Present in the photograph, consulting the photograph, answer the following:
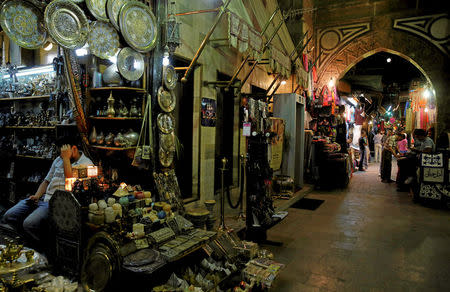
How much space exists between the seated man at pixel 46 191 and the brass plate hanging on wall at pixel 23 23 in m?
1.26

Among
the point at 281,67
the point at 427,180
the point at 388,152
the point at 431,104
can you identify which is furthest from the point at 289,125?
the point at 431,104

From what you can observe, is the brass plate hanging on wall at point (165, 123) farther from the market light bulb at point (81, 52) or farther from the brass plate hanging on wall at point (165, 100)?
the market light bulb at point (81, 52)

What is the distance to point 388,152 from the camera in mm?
10359

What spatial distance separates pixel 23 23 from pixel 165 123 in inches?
80.9

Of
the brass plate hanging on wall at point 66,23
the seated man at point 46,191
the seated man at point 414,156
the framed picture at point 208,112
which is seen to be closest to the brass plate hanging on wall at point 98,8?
the brass plate hanging on wall at point 66,23

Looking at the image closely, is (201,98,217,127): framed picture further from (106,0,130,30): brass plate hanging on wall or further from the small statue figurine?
(106,0,130,30): brass plate hanging on wall

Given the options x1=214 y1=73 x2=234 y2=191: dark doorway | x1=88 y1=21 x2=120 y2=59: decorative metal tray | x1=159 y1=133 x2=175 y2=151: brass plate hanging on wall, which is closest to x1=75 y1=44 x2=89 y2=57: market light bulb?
x1=88 y1=21 x2=120 y2=59: decorative metal tray

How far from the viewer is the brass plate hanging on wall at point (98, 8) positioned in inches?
142

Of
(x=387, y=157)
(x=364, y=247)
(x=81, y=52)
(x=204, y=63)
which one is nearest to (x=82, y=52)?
(x=81, y=52)

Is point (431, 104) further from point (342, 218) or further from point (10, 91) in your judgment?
point (10, 91)

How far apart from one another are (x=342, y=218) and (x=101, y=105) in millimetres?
5101

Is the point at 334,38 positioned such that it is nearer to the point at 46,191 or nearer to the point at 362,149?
the point at 362,149

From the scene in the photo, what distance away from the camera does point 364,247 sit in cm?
464

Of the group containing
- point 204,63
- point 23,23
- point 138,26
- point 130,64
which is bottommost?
point 130,64
